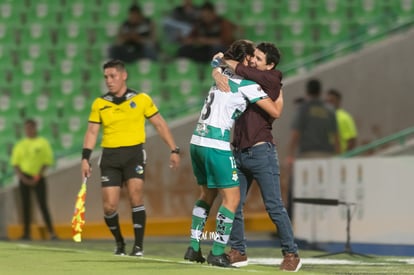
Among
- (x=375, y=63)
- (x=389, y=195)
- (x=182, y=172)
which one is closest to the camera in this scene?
(x=389, y=195)

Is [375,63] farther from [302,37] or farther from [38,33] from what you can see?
[38,33]

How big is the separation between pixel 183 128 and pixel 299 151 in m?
4.00

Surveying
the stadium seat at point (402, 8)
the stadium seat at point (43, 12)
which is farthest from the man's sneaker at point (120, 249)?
the stadium seat at point (402, 8)

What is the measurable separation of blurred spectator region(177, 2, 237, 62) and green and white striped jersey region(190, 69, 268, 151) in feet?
41.9

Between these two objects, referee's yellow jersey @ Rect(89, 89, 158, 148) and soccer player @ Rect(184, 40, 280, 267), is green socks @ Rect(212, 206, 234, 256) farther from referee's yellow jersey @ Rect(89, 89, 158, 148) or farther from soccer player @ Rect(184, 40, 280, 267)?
referee's yellow jersey @ Rect(89, 89, 158, 148)

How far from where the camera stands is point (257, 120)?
13.4 m

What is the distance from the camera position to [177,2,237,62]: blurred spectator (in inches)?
1022

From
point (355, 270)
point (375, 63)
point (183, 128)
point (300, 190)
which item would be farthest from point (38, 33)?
point (355, 270)

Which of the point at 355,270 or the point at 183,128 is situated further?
the point at 183,128

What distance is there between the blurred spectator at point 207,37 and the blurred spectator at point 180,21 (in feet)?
0.73

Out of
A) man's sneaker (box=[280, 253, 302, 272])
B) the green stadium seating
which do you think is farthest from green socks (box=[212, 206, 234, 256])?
the green stadium seating

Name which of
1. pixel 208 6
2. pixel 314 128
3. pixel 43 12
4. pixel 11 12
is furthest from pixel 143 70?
pixel 314 128

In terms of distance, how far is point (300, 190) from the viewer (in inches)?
806

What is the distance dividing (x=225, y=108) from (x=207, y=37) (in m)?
13.0
